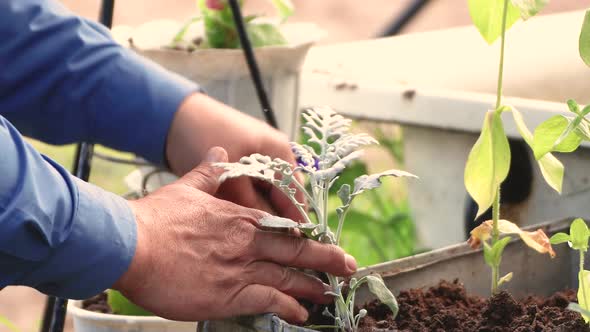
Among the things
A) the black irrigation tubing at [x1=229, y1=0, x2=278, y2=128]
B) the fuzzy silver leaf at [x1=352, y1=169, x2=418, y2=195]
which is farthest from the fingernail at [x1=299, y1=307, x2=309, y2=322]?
the black irrigation tubing at [x1=229, y1=0, x2=278, y2=128]

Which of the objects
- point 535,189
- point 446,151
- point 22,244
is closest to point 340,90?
point 446,151

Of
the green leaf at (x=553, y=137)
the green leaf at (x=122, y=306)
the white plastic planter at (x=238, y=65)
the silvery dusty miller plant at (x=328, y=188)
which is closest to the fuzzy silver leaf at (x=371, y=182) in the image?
the silvery dusty miller plant at (x=328, y=188)

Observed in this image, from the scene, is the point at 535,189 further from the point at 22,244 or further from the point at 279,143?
the point at 22,244

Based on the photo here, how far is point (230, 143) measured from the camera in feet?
4.14

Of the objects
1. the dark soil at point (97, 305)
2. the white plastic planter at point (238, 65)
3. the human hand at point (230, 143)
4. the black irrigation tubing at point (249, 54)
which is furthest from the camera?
the white plastic planter at point (238, 65)

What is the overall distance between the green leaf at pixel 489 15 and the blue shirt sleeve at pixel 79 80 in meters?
0.51

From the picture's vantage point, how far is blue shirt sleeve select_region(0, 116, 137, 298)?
890 mm

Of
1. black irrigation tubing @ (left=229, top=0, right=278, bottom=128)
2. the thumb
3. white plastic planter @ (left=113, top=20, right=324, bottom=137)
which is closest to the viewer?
the thumb

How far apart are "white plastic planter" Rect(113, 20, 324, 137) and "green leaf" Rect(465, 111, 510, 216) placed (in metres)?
0.67

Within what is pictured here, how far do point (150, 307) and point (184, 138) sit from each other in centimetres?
39

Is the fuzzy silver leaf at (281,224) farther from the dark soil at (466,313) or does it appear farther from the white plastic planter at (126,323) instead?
the white plastic planter at (126,323)

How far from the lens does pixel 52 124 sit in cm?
140

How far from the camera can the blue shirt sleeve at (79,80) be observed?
1.34 meters

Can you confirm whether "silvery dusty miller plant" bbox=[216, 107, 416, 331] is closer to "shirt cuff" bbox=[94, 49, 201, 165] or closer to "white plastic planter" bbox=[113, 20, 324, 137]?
"shirt cuff" bbox=[94, 49, 201, 165]
